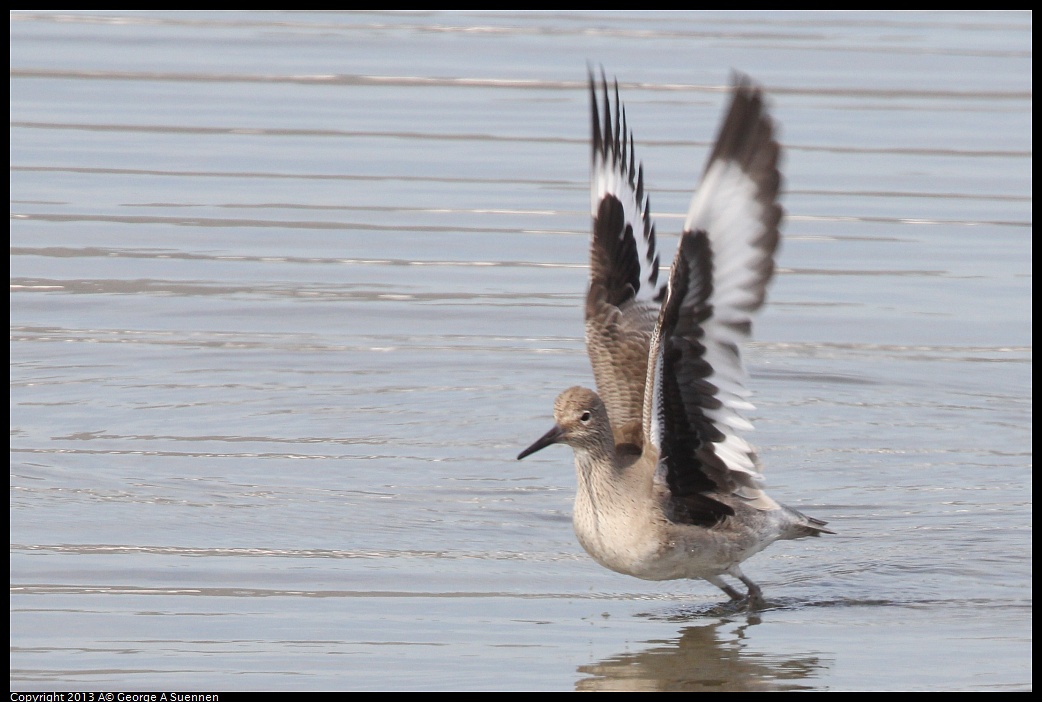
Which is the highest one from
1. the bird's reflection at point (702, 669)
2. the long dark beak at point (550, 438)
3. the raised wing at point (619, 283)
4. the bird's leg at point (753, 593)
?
the raised wing at point (619, 283)

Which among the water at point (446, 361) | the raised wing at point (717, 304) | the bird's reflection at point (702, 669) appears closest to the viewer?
the raised wing at point (717, 304)

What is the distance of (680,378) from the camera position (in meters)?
7.30

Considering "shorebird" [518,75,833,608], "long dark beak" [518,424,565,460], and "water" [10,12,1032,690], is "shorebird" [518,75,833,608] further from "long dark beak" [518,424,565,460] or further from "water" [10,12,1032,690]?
"water" [10,12,1032,690]

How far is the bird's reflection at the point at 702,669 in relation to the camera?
23.4 ft

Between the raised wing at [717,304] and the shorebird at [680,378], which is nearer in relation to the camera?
the raised wing at [717,304]

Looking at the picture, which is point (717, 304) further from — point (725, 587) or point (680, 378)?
point (725, 587)

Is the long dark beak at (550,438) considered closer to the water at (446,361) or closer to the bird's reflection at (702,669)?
the water at (446,361)

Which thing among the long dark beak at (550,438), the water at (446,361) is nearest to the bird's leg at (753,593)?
the water at (446,361)

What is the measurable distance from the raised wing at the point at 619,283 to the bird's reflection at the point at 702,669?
1.24 m

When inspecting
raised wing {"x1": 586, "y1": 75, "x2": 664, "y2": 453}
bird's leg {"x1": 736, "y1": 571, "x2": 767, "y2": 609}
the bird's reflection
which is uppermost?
raised wing {"x1": 586, "y1": 75, "x2": 664, "y2": 453}

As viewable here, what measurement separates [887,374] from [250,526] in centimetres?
432

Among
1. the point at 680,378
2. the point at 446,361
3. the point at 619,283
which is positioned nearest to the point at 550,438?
the point at 680,378

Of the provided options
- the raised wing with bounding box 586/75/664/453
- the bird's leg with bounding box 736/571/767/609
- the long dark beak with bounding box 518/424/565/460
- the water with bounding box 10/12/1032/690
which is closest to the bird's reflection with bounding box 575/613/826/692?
the water with bounding box 10/12/1032/690

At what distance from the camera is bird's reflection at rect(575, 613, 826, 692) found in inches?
281
